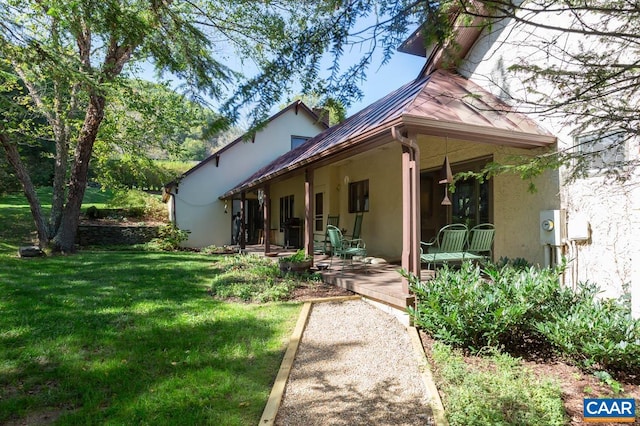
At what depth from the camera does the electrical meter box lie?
5.21 m

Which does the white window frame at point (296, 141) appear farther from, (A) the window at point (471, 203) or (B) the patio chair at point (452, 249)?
(B) the patio chair at point (452, 249)

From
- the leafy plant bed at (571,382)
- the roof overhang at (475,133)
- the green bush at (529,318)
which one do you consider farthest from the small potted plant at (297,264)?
the leafy plant bed at (571,382)

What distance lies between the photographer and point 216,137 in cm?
163

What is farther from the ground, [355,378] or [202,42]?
[202,42]

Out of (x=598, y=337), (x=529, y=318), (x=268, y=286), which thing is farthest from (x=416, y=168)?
(x=268, y=286)

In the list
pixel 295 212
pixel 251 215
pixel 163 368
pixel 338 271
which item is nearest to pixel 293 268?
pixel 338 271

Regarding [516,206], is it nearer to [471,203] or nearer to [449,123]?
[471,203]

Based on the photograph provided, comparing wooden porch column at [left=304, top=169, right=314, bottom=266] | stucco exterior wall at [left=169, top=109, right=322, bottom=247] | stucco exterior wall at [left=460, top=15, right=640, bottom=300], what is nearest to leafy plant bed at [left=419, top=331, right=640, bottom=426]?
stucco exterior wall at [left=460, top=15, right=640, bottom=300]

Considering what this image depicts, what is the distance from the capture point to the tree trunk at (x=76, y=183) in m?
10.6

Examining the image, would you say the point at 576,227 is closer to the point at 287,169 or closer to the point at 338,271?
the point at 338,271

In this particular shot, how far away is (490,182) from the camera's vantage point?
6422 mm

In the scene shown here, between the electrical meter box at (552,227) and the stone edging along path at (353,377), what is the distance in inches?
113

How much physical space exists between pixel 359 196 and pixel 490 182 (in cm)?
426

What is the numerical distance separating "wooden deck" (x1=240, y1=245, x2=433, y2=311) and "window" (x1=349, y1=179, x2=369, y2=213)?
7.45ft
